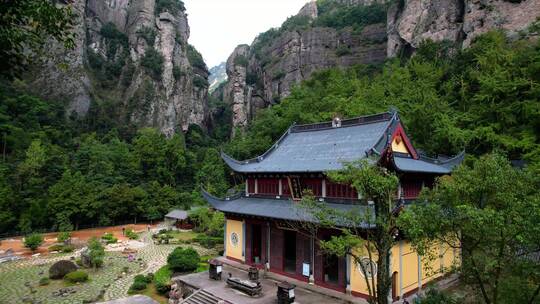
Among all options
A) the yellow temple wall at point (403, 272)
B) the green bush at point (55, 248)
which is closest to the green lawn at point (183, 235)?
the green bush at point (55, 248)

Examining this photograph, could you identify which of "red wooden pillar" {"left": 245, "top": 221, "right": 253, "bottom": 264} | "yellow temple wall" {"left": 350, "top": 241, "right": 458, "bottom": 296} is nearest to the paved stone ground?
"red wooden pillar" {"left": 245, "top": 221, "right": 253, "bottom": 264}

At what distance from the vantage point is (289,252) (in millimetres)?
22875

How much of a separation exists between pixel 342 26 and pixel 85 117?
68.8 meters

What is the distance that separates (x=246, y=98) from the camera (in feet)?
286

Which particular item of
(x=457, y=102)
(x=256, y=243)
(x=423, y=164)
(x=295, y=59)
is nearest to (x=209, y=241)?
(x=256, y=243)

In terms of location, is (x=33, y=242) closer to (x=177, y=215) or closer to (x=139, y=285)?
(x=177, y=215)

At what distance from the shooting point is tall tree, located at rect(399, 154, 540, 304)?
809 cm

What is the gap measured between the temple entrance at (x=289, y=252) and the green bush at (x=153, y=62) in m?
80.4

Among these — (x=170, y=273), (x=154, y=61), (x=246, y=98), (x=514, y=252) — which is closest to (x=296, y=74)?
(x=246, y=98)

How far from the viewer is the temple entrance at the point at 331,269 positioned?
16953 millimetres

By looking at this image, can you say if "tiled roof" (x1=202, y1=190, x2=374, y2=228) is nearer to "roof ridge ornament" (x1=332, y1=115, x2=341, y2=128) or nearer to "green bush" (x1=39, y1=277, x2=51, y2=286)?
"roof ridge ornament" (x1=332, y1=115, x2=341, y2=128)

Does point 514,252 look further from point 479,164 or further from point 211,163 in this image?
point 211,163

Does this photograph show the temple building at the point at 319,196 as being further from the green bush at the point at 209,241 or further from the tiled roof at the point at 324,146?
the green bush at the point at 209,241

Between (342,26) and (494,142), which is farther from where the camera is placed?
(342,26)
